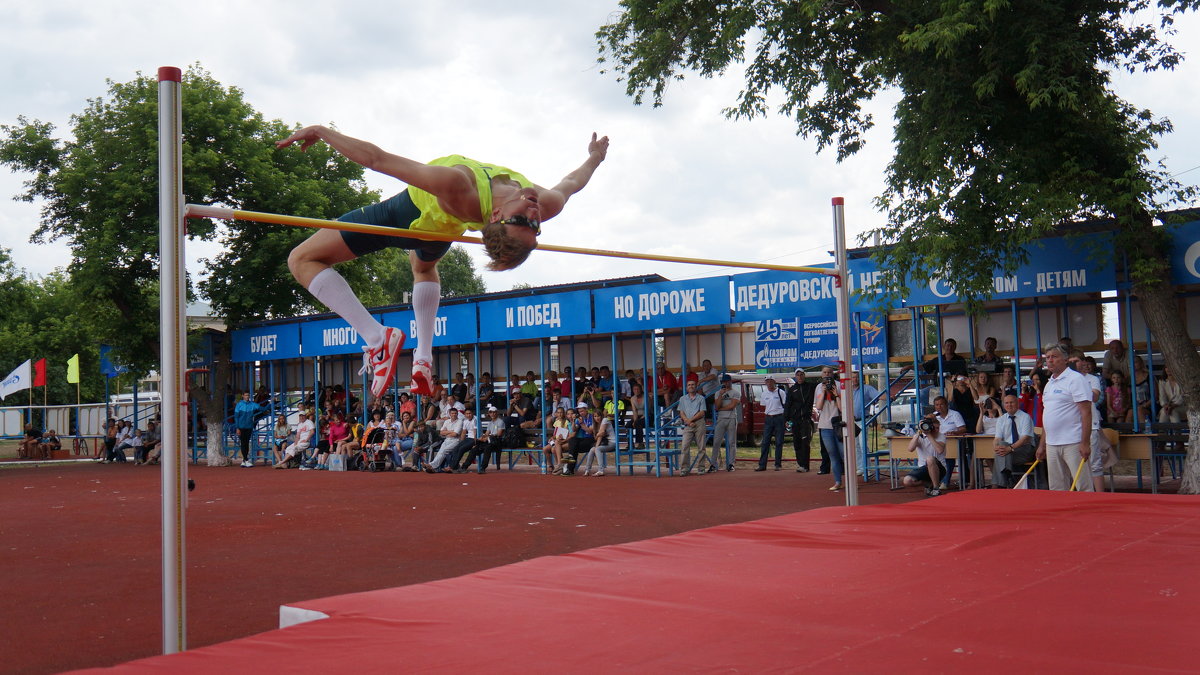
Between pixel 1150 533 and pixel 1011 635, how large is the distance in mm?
2675

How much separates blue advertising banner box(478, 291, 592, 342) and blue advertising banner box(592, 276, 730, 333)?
0.91 ft

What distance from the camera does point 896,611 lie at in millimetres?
3457

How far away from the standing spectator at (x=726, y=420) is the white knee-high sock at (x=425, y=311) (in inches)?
365

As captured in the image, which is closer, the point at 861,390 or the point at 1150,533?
the point at 1150,533

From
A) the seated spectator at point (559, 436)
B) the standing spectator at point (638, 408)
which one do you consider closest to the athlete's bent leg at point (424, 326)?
the standing spectator at point (638, 408)

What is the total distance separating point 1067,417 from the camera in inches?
305

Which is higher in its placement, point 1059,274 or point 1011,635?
point 1059,274

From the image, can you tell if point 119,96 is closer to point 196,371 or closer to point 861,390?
point 861,390

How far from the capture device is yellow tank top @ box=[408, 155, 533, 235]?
422cm

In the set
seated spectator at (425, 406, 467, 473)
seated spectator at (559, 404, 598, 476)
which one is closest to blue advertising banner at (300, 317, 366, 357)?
seated spectator at (425, 406, 467, 473)

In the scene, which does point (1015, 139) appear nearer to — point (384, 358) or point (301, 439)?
point (384, 358)

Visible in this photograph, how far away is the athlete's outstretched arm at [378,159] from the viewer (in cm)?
372

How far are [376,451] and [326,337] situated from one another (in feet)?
13.8

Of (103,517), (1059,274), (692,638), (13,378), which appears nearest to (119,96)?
(13,378)
